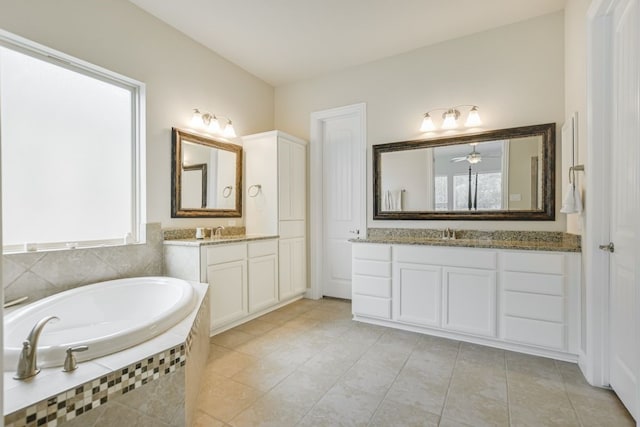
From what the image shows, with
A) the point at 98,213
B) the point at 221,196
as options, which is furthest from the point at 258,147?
the point at 98,213

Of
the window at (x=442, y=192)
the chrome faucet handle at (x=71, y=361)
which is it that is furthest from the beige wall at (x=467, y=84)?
the chrome faucet handle at (x=71, y=361)

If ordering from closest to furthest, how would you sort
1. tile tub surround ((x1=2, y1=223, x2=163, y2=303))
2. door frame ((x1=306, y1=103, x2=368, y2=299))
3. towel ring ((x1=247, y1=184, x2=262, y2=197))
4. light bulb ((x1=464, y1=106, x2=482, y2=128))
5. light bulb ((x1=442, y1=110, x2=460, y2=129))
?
1. tile tub surround ((x1=2, y1=223, x2=163, y2=303))
2. light bulb ((x1=464, y1=106, x2=482, y2=128))
3. light bulb ((x1=442, y1=110, x2=460, y2=129))
4. towel ring ((x1=247, y1=184, x2=262, y2=197))
5. door frame ((x1=306, y1=103, x2=368, y2=299))

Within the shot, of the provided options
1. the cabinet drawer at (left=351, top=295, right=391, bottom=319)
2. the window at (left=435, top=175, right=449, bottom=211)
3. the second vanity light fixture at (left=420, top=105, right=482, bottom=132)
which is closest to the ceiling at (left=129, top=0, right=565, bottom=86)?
the second vanity light fixture at (left=420, top=105, right=482, bottom=132)

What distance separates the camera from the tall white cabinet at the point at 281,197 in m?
3.68

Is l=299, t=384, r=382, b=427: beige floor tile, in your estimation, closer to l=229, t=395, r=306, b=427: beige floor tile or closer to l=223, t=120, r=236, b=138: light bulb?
l=229, t=395, r=306, b=427: beige floor tile

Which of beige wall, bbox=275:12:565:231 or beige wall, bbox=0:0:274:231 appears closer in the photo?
beige wall, bbox=0:0:274:231

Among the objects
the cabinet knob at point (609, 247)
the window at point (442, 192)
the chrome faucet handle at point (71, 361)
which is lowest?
the chrome faucet handle at point (71, 361)

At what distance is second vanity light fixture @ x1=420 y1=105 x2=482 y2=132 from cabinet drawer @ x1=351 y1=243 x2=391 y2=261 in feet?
4.49

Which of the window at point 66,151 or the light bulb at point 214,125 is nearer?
the window at point 66,151

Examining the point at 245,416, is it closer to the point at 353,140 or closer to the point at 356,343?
the point at 356,343

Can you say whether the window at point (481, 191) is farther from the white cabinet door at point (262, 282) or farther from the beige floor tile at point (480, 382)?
the white cabinet door at point (262, 282)

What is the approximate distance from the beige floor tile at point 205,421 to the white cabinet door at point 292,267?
1895 millimetres

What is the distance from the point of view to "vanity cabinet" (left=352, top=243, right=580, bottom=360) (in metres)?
2.35

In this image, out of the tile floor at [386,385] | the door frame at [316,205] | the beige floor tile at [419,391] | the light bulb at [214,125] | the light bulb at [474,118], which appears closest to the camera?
the tile floor at [386,385]
